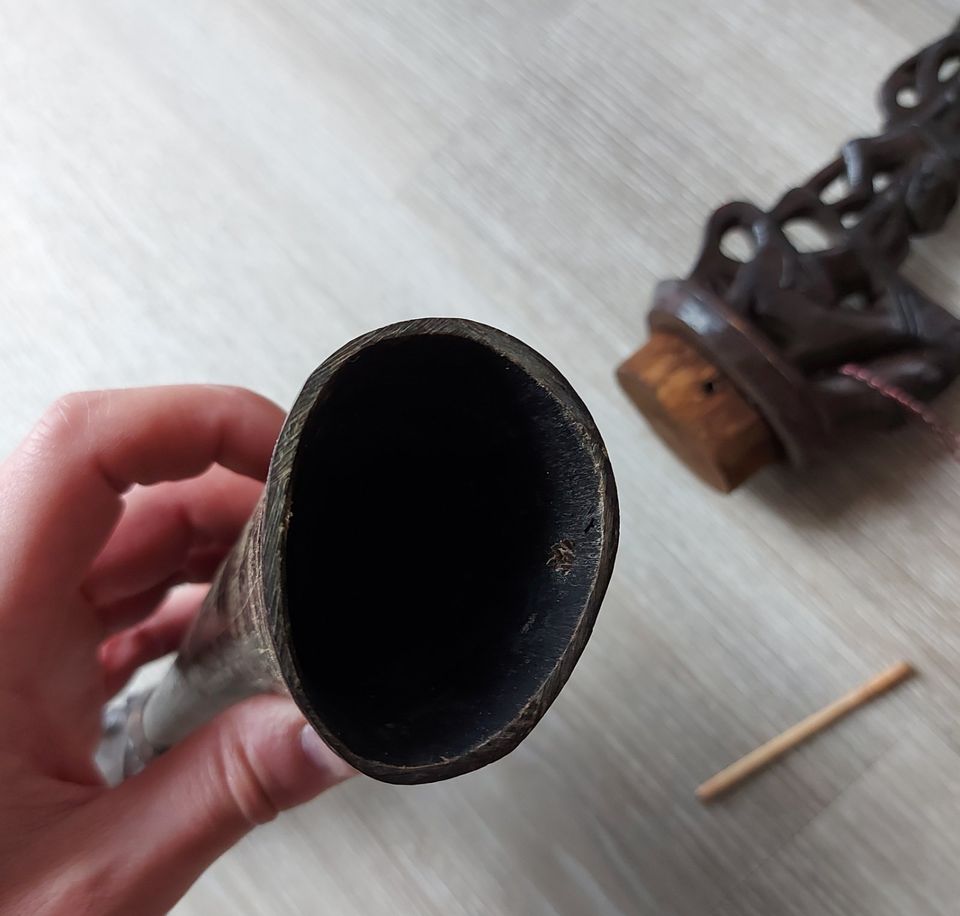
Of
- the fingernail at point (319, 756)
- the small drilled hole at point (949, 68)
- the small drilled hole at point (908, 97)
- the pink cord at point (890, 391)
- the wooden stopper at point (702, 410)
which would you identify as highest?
the small drilled hole at point (949, 68)

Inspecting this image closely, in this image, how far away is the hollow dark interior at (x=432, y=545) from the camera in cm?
37

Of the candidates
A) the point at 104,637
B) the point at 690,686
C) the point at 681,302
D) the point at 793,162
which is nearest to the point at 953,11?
the point at 793,162

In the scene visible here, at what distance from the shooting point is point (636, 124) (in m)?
0.82

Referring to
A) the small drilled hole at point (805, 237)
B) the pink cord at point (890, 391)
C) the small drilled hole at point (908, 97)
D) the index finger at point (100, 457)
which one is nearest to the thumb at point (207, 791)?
the index finger at point (100, 457)

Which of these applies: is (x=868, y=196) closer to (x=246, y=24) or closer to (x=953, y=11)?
(x=953, y=11)

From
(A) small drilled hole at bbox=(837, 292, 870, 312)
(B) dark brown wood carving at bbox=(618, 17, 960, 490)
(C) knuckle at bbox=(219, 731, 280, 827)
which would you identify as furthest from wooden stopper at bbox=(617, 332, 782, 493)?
(C) knuckle at bbox=(219, 731, 280, 827)

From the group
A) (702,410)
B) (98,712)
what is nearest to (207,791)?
(98,712)

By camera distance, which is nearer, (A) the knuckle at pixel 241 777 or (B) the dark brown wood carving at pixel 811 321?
(A) the knuckle at pixel 241 777

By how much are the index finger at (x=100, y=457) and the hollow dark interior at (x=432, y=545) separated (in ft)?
0.70

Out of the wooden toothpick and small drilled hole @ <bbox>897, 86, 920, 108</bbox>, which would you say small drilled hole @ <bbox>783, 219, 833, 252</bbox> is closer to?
small drilled hole @ <bbox>897, 86, 920, 108</bbox>

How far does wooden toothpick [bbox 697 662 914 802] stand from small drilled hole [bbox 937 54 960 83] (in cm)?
46

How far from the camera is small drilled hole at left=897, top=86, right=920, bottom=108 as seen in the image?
0.74 m

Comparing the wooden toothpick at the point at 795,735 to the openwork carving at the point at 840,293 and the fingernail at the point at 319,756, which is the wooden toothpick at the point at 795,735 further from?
the fingernail at the point at 319,756

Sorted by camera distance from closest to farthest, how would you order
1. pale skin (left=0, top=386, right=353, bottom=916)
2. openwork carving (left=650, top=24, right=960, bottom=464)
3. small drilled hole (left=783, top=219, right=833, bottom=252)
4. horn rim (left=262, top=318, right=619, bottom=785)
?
horn rim (left=262, top=318, right=619, bottom=785) → pale skin (left=0, top=386, right=353, bottom=916) → openwork carving (left=650, top=24, right=960, bottom=464) → small drilled hole (left=783, top=219, right=833, bottom=252)
